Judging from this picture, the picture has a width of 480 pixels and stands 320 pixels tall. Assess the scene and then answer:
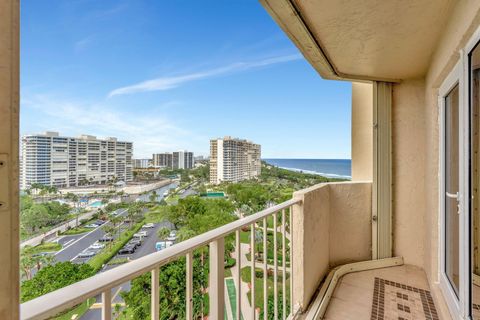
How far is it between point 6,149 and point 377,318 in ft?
8.57

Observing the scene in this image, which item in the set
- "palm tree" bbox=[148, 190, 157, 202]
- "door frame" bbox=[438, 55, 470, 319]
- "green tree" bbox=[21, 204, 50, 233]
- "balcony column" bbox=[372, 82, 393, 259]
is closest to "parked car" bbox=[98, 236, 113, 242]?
"green tree" bbox=[21, 204, 50, 233]

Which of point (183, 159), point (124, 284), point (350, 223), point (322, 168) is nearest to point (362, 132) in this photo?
point (350, 223)

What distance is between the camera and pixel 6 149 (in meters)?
0.46

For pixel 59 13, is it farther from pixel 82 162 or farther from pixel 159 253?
pixel 159 253

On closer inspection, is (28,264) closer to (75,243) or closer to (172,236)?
(75,243)

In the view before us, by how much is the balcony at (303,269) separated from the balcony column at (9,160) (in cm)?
8

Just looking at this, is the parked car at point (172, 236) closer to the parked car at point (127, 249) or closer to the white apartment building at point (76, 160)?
the parked car at point (127, 249)

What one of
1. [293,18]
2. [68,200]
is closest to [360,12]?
[293,18]

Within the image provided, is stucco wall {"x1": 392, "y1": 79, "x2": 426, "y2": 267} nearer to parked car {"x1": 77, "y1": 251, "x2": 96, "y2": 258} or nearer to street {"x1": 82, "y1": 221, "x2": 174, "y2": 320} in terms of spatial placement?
street {"x1": 82, "y1": 221, "x2": 174, "y2": 320}

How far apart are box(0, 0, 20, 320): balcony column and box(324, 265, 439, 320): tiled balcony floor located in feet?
7.53

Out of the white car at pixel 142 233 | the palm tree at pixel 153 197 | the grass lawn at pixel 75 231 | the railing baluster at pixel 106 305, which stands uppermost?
the palm tree at pixel 153 197

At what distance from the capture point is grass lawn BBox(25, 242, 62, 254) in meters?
0.65

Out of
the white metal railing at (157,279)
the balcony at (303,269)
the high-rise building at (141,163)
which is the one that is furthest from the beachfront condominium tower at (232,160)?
the white metal railing at (157,279)

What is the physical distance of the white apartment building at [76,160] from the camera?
917 mm
